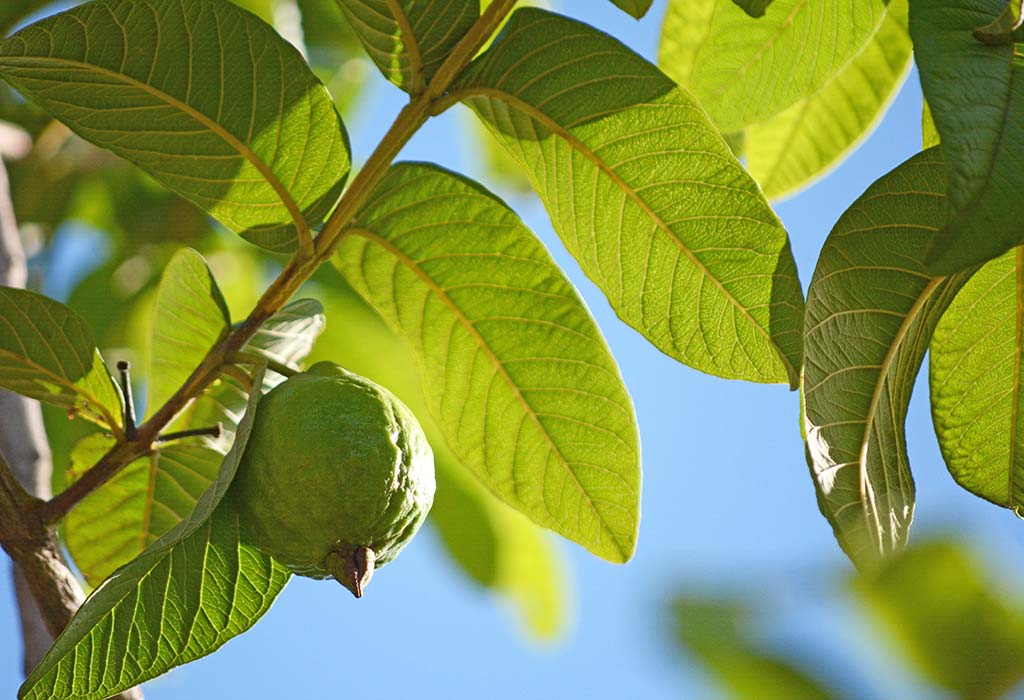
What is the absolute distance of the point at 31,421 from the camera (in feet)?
4.70

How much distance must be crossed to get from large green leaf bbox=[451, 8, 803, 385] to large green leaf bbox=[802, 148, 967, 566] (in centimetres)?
8

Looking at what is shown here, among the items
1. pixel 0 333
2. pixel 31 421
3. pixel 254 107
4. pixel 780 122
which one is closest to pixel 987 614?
pixel 254 107

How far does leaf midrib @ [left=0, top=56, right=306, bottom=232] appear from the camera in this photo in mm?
1025

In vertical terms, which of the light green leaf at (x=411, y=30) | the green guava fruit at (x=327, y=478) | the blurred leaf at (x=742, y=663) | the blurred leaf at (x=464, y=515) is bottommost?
the blurred leaf at (x=464, y=515)

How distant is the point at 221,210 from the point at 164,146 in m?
0.09

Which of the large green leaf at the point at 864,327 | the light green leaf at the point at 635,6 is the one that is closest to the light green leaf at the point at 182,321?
the light green leaf at the point at 635,6

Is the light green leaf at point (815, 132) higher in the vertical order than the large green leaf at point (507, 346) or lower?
higher

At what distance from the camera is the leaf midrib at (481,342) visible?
1.20 metres

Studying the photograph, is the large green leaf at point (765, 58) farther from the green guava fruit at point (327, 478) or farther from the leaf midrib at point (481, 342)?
→ the green guava fruit at point (327, 478)

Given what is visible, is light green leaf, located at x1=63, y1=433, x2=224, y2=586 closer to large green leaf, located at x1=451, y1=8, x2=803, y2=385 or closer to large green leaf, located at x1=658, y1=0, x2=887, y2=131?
large green leaf, located at x1=451, y1=8, x2=803, y2=385

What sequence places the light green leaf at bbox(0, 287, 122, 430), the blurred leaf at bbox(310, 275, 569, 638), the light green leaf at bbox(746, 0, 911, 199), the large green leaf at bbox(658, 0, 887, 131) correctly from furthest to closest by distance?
1. the blurred leaf at bbox(310, 275, 569, 638)
2. the light green leaf at bbox(746, 0, 911, 199)
3. the large green leaf at bbox(658, 0, 887, 131)
4. the light green leaf at bbox(0, 287, 122, 430)

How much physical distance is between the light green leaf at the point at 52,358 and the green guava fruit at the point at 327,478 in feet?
0.83

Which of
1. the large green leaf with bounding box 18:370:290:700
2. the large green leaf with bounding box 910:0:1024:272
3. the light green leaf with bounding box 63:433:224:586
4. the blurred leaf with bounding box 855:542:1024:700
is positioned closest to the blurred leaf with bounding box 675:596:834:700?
the blurred leaf with bounding box 855:542:1024:700

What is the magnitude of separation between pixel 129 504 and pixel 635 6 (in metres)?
0.83
